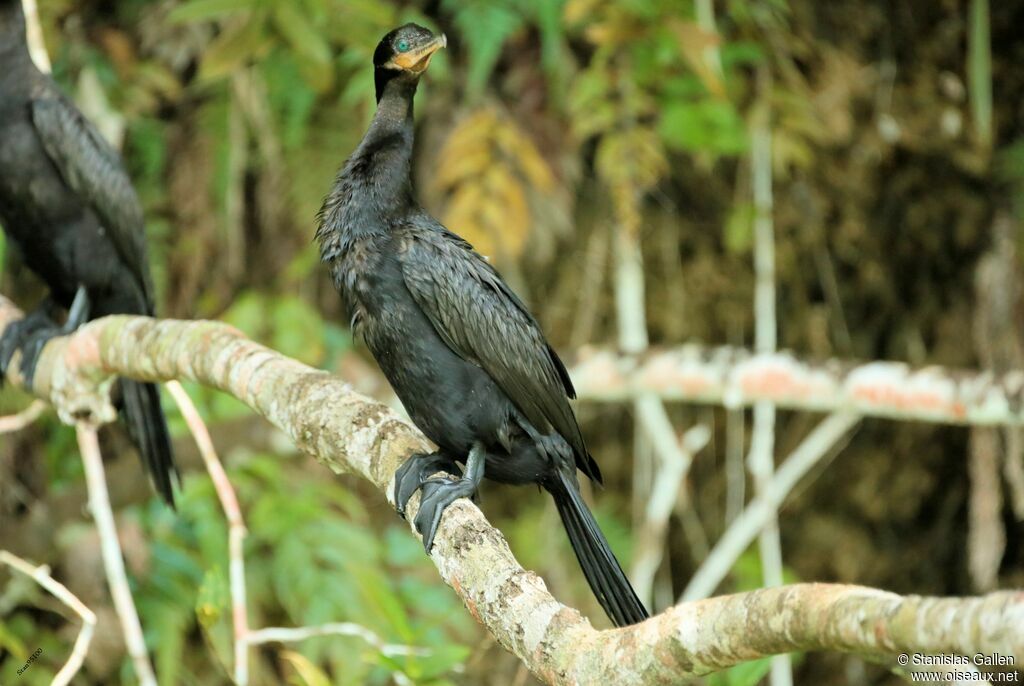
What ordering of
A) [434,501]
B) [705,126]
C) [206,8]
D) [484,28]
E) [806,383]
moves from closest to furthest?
1. [434,501]
2. [206,8]
3. [806,383]
4. [484,28]
5. [705,126]

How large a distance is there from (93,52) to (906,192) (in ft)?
11.4

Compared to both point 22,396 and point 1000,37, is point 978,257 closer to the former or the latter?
point 1000,37

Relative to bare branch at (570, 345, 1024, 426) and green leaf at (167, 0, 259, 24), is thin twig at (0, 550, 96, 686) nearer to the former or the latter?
green leaf at (167, 0, 259, 24)

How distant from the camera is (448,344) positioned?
2.39 m

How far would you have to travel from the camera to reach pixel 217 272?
15.6 ft

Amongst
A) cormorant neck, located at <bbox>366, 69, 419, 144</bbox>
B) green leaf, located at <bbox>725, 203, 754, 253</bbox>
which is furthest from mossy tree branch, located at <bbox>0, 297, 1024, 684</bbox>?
green leaf, located at <bbox>725, 203, 754, 253</bbox>

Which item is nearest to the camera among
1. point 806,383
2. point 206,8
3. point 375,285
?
point 375,285

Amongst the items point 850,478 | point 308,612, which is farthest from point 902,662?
point 850,478

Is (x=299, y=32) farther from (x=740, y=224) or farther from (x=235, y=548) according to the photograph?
(x=740, y=224)

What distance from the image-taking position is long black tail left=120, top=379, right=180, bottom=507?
3238 millimetres

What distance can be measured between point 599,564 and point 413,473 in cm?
41

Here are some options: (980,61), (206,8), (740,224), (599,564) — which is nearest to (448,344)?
(599,564)

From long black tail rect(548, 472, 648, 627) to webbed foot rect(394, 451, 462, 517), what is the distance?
0.25 metres

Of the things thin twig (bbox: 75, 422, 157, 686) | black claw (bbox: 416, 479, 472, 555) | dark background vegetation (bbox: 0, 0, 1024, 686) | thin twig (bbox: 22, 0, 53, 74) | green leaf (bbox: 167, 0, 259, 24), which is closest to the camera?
black claw (bbox: 416, 479, 472, 555)
